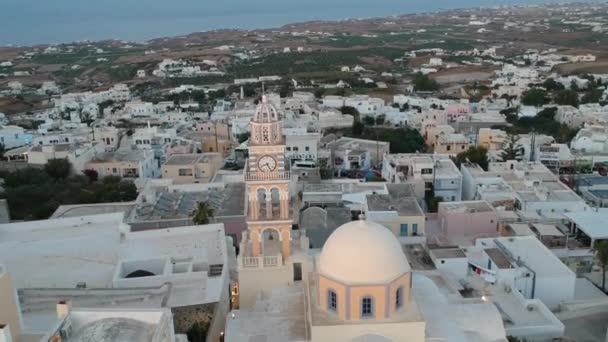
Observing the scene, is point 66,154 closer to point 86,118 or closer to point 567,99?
point 86,118

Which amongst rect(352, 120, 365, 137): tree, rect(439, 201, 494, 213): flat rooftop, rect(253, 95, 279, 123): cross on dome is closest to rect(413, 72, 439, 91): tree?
rect(352, 120, 365, 137): tree

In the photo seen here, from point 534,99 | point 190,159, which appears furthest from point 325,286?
point 534,99

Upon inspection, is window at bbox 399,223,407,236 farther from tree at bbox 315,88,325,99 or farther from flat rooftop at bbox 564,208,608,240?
tree at bbox 315,88,325,99

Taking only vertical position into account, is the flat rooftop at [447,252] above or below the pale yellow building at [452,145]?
above

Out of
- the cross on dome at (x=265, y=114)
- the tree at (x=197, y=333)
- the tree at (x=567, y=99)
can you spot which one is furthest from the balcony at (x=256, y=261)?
the tree at (x=567, y=99)

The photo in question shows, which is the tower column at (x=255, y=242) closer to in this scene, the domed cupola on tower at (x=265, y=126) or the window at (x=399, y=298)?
the domed cupola on tower at (x=265, y=126)
